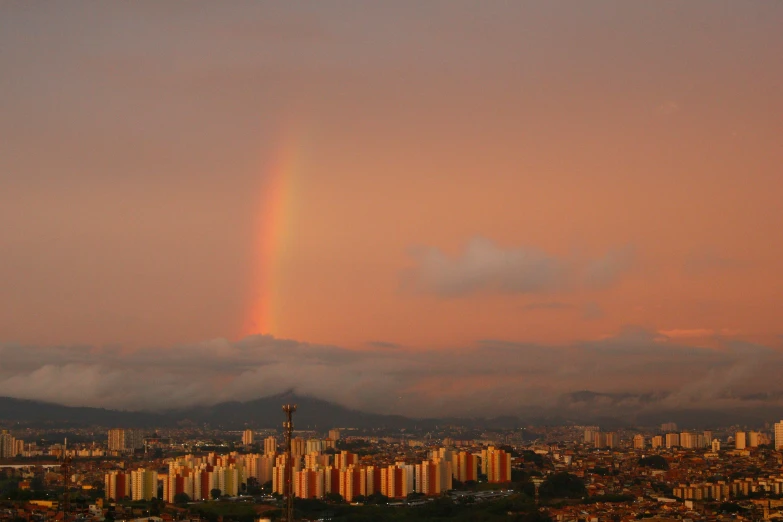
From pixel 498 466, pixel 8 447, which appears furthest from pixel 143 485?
pixel 8 447

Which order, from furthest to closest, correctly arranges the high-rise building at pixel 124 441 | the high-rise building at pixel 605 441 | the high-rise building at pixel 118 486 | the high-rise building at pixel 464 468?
1. the high-rise building at pixel 124 441
2. the high-rise building at pixel 605 441
3. the high-rise building at pixel 464 468
4. the high-rise building at pixel 118 486

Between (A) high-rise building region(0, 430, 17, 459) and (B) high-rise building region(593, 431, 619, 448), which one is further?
(B) high-rise building region(593, 431, 619, 448)

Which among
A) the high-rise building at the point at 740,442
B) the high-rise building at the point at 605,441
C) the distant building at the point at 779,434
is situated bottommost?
the high-rise building at the point at 605,441

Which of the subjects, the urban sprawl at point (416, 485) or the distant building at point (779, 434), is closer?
the urban sprawl at point (416, 485)

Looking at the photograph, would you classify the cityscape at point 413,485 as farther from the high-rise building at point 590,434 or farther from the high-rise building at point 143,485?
the high-rise building at point 590,434

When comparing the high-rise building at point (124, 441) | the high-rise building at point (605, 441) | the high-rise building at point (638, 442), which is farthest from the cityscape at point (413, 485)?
the high-rise building at point (124, 441)

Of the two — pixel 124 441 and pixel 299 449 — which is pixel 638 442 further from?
pixel 124 441

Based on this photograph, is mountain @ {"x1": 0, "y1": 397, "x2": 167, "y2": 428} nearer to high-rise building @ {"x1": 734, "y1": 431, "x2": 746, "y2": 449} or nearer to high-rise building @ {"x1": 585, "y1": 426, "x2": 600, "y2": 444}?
high-rise building @ {"x1": 585, "y1": 426, "x2": 600, "y2": 444}

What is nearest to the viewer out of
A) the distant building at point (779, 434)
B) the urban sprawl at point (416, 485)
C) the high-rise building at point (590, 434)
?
the urban sprawl at point (416, 485)

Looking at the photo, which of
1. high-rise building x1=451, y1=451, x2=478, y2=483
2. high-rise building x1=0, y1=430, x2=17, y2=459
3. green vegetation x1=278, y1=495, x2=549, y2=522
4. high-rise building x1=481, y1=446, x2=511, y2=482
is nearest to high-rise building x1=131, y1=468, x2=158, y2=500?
green vegetation x1=278, y1=495, x2=549, y2=522

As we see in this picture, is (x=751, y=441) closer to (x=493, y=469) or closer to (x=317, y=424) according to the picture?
(x=493, y=469)

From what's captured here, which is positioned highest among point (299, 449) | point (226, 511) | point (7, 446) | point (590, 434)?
point (7, 446)
